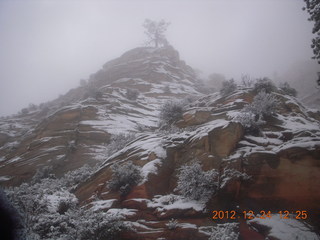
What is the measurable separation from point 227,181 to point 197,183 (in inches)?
44.7

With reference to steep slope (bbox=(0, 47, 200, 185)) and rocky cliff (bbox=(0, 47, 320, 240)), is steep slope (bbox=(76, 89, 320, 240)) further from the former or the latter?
steep slope (bbox=(0, 47, 200, 185))

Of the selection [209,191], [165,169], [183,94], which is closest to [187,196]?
[209,191]

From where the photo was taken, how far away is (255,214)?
788 centimetres

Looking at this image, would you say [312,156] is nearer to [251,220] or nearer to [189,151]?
[251,220]

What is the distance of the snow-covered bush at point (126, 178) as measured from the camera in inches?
379

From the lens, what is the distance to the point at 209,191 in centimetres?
853

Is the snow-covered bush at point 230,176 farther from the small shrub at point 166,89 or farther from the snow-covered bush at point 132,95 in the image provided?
the small shrub at point 166,89

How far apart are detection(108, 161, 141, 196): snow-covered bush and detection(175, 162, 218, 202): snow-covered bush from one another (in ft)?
6.37

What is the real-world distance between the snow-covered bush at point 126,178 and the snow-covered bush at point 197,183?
1.94 meters

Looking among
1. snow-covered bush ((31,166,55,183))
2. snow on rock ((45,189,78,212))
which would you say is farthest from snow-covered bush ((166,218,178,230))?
snow-covered bush ((31,166,55,183))

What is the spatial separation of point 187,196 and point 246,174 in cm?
241

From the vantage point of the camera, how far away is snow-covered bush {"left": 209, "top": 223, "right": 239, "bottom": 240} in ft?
21.5

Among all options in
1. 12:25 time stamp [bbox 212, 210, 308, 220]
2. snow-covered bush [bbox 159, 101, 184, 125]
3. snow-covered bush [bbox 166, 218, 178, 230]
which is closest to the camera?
snow-covered bush [bbox 166, 218, 178, 230]

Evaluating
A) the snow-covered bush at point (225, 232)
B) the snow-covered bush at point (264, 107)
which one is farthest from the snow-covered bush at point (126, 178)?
the snow-covered bush at point (264, 107)
